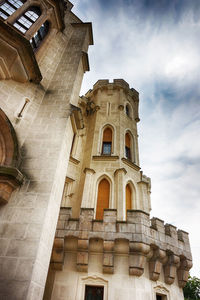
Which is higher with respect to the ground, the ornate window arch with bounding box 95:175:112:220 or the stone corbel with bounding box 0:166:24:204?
the ornate window arch with bounding box 95:175:112:220

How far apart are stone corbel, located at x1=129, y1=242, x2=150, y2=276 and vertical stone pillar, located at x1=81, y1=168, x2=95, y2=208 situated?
9.79 ft

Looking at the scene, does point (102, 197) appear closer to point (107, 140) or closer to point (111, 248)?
point (111, 248)

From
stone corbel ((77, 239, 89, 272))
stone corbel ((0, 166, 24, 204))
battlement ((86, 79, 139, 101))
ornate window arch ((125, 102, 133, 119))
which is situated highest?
battlement ((86, 79, 139, 101))

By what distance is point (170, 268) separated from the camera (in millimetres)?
7211

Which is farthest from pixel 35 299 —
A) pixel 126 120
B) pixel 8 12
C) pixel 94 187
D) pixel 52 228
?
Result: pixel 126 120

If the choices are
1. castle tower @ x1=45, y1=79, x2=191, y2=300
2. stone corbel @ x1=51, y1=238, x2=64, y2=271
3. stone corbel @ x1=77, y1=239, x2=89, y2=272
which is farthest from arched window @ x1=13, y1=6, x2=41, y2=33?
stone corbel @ x1=77, y1=239, x2=89, y2=272

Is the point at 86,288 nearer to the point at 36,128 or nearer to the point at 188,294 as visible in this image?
the point at 36,128

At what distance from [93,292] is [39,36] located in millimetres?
11329

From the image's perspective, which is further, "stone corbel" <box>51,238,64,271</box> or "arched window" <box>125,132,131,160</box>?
"arched window" <box>125,132,131,160</box>

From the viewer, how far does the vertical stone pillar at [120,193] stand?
851 centimetres

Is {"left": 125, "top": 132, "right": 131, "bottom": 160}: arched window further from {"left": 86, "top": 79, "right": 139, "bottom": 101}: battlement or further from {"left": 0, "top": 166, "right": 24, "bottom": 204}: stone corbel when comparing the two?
{"left": 0, "top": 166, "right": 24, "bottom": 204}: stone corbel

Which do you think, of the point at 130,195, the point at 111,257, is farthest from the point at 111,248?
the point at 130,195

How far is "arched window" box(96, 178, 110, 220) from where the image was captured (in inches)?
349

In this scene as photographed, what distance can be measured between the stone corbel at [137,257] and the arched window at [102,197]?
8.25 ft
